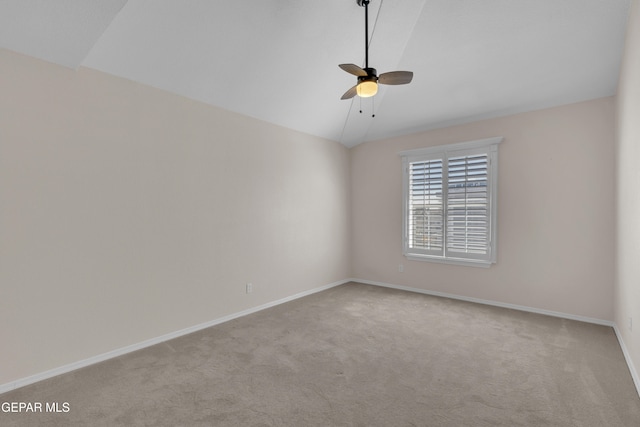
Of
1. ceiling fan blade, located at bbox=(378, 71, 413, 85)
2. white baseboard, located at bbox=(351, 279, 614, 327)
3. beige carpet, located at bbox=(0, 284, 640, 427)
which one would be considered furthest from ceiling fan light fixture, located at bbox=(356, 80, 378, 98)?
white baseboard, located at bbox=(351, 279, 614, 327)

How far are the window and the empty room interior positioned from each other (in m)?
0.03

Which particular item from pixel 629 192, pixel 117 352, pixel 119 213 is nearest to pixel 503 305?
pixel 629 192

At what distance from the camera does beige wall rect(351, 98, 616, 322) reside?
11.9ft

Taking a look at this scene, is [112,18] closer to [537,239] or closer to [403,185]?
[403,185]

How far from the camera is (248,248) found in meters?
4.16

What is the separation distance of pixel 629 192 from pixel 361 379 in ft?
8.98

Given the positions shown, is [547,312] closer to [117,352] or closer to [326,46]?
[326,46]

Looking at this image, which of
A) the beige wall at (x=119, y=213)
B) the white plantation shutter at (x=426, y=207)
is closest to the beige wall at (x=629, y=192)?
the white plantation shutter at (x=426, y=207)

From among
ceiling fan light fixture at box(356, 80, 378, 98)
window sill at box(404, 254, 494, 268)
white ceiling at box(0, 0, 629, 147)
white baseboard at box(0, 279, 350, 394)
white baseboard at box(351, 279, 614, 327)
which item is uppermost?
white ceiling at box(0, 0, 629, 147)

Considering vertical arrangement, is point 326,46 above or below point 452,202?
above

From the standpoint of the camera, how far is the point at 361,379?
2.48m

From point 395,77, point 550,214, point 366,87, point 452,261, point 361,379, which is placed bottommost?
point 361,379

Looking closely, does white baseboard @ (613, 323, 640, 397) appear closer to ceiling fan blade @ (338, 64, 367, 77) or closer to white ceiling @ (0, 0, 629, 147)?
white ceiling @ (0, 0, 629, 147)

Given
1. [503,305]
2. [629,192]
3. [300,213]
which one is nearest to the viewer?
[629,192]
